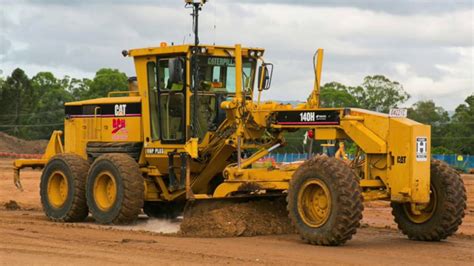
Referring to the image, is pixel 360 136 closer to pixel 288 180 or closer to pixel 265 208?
pixel 288 180

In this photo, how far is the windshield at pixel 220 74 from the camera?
16.8 meters

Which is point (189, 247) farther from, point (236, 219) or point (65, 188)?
point (65, 188)

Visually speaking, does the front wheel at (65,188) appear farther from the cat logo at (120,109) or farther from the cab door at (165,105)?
the cab door at (165,105)

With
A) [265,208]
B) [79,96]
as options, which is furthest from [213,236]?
[79,96]

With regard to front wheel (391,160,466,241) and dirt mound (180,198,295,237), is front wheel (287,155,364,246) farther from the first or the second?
front wheel (391,160,466,241)

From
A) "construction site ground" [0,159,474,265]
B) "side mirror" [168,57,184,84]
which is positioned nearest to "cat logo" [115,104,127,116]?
"construction site ground" [0,159,474,265]

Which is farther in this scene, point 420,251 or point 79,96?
point 79,96

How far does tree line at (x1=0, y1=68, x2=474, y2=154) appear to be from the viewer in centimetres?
7500

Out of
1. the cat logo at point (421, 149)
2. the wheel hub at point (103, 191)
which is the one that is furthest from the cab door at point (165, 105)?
the cat logo at point (421, 149)

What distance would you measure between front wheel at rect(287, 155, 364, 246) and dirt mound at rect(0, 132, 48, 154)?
190 ft

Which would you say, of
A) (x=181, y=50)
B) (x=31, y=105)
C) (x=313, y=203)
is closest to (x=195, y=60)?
(x=181, y=50)

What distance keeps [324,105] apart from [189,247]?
2655 inches

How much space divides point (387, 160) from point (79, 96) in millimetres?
87981

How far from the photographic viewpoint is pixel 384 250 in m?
13.2
